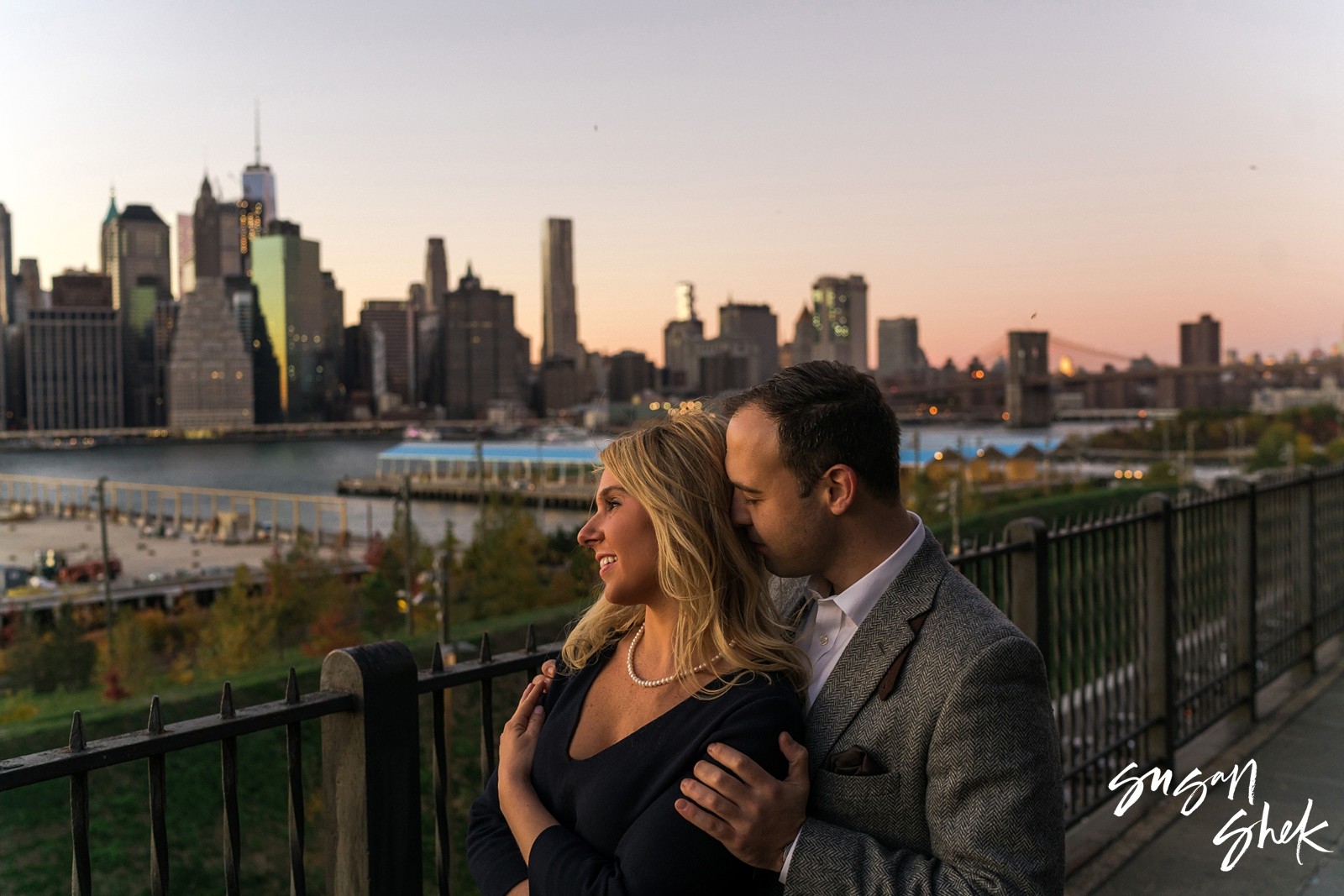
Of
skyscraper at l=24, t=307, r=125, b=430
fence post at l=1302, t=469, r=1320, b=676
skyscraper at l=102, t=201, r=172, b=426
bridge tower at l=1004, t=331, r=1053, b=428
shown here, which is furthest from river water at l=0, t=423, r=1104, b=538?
fence post at l=1302, t=469, r=1320, b=676

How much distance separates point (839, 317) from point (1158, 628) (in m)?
96.2

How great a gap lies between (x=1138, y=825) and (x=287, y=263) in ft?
625

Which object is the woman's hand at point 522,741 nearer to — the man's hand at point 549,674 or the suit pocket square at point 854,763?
the man's hand at point 549,674

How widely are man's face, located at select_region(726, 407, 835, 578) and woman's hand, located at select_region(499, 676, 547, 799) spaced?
0.52 meters

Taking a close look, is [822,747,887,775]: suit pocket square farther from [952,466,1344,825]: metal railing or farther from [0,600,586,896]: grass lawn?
[0,600,586,896]: grass lawn

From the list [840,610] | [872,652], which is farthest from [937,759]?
[840,610]

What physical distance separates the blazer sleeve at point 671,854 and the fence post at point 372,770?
64 centimetres

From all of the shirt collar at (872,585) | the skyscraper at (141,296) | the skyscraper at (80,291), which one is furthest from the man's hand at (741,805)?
the skyscraper at (80,291)

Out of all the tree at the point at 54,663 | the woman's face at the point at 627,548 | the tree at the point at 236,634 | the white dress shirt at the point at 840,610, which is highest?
the woman's face at the point at 627,548

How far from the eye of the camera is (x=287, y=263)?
182125 mm

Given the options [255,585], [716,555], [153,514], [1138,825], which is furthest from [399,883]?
[153,514]

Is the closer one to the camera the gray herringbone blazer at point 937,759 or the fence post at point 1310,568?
the gray herringbone blazer at point 937,759

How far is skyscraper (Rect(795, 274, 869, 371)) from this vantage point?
96.1 m

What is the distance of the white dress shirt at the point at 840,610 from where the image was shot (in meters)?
1.86
